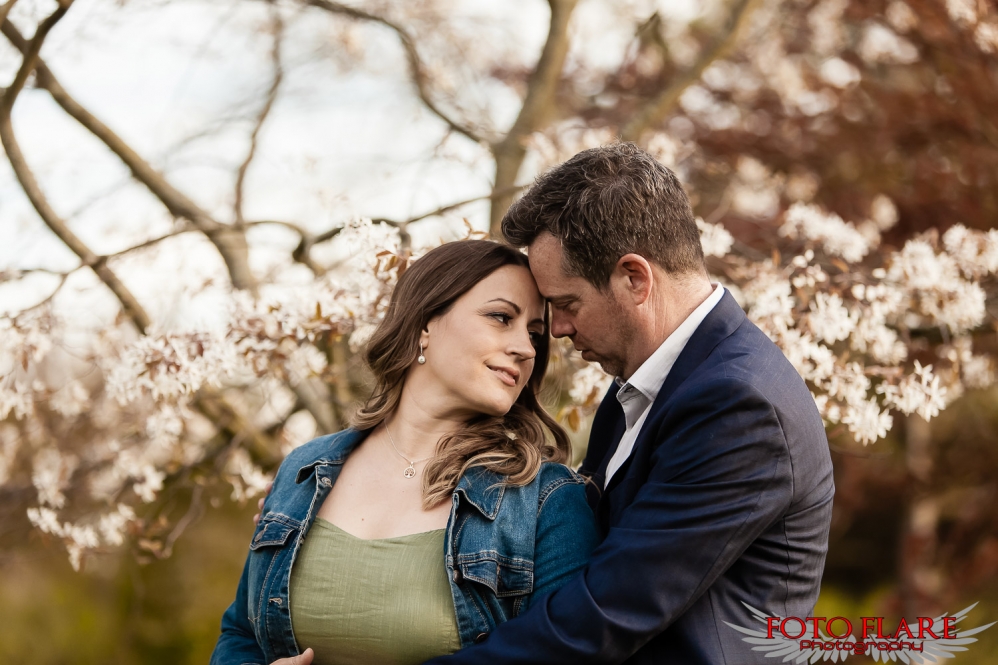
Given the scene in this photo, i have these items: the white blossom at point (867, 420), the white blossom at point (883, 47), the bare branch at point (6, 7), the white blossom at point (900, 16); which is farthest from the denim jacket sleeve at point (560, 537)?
the white blossom at point (883, 47)

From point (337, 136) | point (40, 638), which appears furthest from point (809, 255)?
point (40, 638)

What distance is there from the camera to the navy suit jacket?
1678 mm

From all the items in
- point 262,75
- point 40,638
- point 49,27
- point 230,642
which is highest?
point 49,27

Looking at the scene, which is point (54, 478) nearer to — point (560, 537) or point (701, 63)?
point (560, 537)

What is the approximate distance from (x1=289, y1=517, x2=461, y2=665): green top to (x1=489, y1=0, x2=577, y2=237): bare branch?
2.23 metres

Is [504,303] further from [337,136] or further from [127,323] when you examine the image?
[337,136]

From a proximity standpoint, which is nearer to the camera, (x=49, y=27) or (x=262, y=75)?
(x=49, y=27)

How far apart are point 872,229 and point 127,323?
4124mm

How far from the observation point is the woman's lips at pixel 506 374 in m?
2.18

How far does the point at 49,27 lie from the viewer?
2916 mm

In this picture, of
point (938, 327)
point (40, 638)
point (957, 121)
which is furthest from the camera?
point (40, 638)

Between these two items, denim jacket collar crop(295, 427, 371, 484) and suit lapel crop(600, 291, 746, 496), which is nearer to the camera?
suit lapel crop(600, 291, 746, 496)

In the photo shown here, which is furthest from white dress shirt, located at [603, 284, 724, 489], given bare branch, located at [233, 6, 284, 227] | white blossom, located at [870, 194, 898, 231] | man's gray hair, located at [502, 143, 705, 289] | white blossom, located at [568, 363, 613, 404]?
white blossom, located at [870, 194, 898, 231]

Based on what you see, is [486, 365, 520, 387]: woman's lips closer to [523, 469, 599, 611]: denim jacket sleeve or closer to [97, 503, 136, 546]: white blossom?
[523, 469, 599, 611]: denim jacket sleeve
